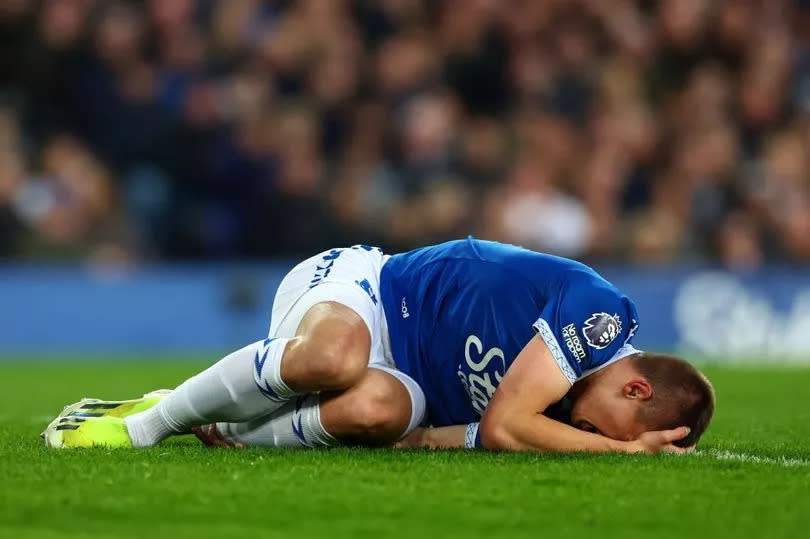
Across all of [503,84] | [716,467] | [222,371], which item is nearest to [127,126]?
[503,84]

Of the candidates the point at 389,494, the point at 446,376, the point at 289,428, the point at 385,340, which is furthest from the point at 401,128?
the point at 389,494

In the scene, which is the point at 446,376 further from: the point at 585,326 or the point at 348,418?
the point at 585,326

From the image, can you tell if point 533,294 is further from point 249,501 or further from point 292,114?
point 292,114

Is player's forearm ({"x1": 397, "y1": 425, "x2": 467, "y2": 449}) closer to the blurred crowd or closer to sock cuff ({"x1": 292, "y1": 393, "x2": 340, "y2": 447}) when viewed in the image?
sock cuff ({"x1": 292, "y1": 393, "x2": 340, "y2": 447})

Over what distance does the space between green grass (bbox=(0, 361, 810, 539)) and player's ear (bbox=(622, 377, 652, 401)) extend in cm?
22

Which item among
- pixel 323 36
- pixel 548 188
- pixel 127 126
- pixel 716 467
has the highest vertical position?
pixel 323 36

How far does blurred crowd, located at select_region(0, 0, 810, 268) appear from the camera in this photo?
11.6 metres

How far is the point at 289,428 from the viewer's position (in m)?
4.98

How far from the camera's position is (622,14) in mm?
14188

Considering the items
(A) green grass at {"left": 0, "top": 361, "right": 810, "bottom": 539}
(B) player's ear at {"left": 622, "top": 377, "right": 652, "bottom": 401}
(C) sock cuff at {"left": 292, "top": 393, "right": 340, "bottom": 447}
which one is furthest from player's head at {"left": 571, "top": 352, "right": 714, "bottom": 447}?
(C) sock cuff at {"left": 292, "top": 393, "right": 340, "bottom": 447}

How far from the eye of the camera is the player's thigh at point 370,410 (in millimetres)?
4820

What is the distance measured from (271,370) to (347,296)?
514 millimetres

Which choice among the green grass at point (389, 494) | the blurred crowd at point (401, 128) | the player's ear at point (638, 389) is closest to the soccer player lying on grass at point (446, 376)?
the player's ear at point (638, 389)

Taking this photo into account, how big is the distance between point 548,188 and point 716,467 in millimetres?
8219
